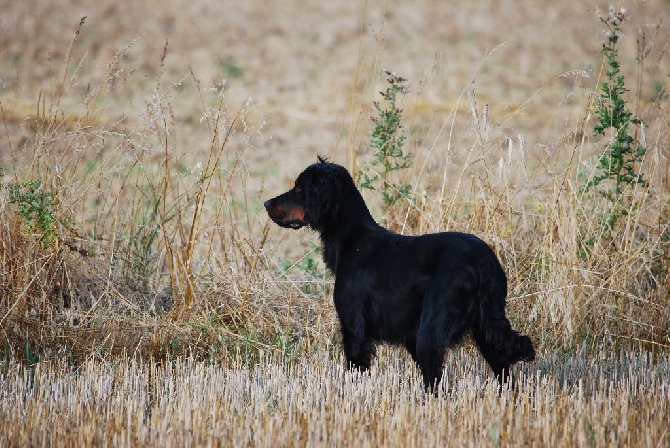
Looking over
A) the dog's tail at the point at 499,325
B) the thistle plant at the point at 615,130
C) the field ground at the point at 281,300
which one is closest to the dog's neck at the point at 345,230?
the field ground at the point at 281,300

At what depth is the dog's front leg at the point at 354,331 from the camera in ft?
14.5

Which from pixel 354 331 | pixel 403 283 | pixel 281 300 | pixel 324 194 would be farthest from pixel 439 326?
pixel 281 300

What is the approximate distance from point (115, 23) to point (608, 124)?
55.8 feet

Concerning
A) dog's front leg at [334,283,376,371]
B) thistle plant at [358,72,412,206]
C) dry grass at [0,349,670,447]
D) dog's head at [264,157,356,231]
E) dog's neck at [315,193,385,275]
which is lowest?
dry grass at [0,349,670,447]

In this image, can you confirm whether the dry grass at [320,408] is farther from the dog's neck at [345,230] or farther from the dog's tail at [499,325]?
the dog's neck at [345,230]

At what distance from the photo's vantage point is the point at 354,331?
4.43m

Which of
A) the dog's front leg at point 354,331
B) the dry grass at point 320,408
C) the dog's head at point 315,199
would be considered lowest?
the dry grass at point 320,408

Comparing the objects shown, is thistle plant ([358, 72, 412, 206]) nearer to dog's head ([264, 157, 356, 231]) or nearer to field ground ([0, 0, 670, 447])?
field ground ([0, 0, 670, 447])

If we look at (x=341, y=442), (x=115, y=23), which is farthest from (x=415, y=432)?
(x=115, y=23)

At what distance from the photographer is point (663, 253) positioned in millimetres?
5590

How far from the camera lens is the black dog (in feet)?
13.3

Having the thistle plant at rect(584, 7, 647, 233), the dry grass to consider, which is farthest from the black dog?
the thistle plant at rect(584, 7, 647, 233)

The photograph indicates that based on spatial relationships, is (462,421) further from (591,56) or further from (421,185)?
(591,56)

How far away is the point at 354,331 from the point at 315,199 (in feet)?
2.63
